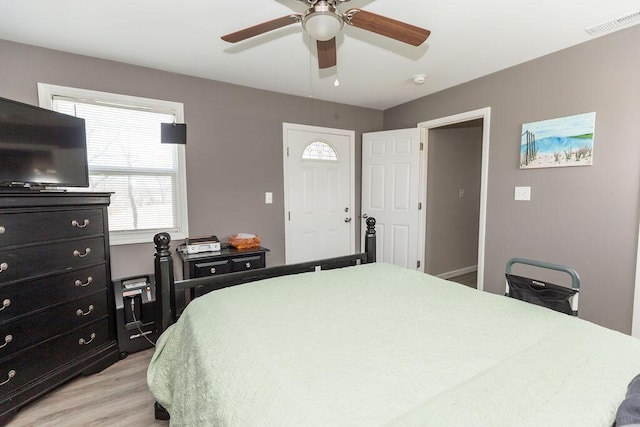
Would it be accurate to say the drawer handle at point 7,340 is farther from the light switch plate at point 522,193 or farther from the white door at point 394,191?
the light switch plate at point 522,193

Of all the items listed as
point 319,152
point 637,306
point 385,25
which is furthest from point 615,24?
point 319,152

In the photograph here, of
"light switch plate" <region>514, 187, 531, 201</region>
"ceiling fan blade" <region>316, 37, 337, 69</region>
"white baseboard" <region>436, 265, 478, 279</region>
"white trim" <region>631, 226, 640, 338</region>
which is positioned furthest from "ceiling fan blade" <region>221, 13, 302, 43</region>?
"white baseboard" <region>436, 265, 478, 279</region>

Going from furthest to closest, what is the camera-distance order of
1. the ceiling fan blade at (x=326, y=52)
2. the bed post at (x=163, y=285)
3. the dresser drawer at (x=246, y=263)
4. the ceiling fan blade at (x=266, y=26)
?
the dresser drawer at (x=246, y=263), the ceiling fan blade at (x=326, y=52), the bed post at (x=163, y=285), the ceiling fan blade at (x=266, y=26)

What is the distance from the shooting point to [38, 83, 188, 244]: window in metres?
2.53

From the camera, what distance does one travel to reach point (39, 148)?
199 cm

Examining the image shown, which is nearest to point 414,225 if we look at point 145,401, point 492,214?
point 492,214

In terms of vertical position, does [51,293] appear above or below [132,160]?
below

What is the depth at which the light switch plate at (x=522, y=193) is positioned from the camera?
2.72 m

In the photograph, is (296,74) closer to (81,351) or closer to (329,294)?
(329,294)

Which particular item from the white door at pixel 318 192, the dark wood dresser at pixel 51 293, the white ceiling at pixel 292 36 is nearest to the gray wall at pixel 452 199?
the white door at pixel 318 192

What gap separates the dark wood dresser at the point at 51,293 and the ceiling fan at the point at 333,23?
156cm

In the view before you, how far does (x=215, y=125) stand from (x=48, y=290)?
195 centimetres

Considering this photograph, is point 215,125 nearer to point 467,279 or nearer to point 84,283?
point 84,283

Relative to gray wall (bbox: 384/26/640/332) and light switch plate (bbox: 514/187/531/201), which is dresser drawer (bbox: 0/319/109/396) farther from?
light switch plate (bbox: 514/187/531/201)
